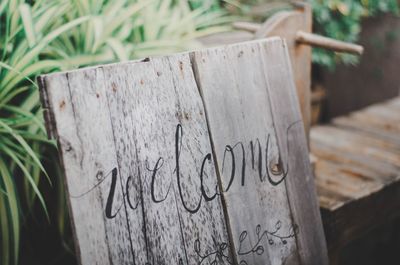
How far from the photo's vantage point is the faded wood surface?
78.4 inches

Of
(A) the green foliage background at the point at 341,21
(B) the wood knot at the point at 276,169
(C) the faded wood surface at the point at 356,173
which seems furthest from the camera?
(A) the green foliage background at the point at 341,21

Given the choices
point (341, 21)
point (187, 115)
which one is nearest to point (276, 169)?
point (187, 115)

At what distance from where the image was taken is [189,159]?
4.21 ft

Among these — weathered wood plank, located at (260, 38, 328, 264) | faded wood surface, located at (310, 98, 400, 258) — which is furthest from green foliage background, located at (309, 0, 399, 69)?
weathered wood plank, located at (260, 38, 328, 264)

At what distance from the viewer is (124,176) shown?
3.81ft

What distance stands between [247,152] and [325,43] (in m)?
0.68

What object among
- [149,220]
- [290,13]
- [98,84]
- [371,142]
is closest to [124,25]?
[290,13]

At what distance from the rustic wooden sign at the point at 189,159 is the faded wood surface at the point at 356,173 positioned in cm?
49

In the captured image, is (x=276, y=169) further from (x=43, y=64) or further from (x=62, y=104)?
(x=43, y=64)

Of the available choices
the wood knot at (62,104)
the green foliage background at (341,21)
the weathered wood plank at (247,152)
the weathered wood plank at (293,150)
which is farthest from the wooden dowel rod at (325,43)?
the green foliage background at (341,21)

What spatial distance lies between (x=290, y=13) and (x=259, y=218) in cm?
88

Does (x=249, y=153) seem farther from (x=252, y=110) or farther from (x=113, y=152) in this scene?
(x=113, y=152)

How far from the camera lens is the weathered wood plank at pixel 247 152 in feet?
4.38

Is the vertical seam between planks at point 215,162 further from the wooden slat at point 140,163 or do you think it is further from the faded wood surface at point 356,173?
the faded wood surface at point 356,173
